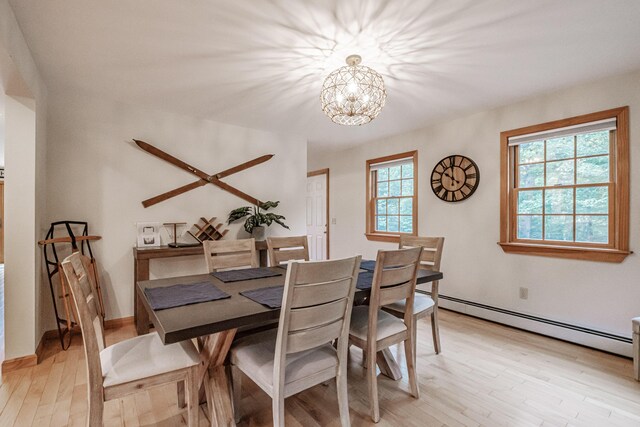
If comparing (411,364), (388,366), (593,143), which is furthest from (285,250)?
(593,143)

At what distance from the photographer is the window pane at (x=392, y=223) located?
4.67m

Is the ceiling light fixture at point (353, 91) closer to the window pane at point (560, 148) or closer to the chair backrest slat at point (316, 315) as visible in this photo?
the chair backrest slat at point (316, 315)

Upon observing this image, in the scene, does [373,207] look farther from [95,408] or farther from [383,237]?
[95,408]

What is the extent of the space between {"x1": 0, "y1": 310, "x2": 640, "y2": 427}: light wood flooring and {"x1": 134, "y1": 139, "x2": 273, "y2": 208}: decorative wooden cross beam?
1694 millimetres

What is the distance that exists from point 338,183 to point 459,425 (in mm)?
4232

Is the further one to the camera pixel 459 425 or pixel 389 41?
pixel 389 41

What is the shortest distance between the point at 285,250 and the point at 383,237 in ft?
7.32

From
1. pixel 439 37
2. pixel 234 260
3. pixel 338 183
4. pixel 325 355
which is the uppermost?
pixel 439 37

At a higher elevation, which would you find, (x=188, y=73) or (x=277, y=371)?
(x=188, y=73)

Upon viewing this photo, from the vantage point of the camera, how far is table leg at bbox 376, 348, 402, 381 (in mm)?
2211

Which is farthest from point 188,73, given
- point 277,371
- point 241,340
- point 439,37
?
point 277,371

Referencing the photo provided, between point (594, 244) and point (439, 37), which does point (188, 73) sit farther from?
point (594, 244)

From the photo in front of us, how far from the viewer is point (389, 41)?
2100 millimetres

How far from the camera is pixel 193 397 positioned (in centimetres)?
144
